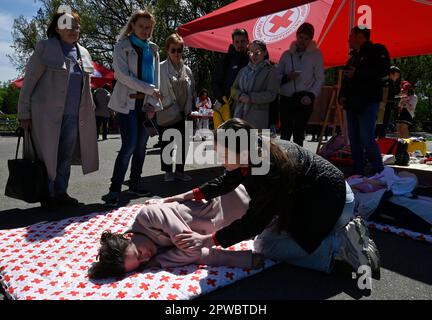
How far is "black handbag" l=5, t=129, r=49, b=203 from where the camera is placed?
3426mm

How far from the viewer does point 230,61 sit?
4.93 meters

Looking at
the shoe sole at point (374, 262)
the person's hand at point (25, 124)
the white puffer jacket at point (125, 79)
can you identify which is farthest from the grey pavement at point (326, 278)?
the white puffer jacket at point (125, 79)

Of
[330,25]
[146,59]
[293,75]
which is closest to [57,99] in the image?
[146,59]

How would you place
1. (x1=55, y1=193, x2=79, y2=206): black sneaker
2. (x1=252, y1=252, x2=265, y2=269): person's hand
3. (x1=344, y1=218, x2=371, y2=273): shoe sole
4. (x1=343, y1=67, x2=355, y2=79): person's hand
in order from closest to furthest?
(x1=344, y1=218, x2=371, y2=273): shoe sole < (x1=252, y1=252, x2=265, y2=269): person's hand < (x1=55, y1=193, x2=79, y2=206): black sneaker < (x1=343, y1=67, x2=355, y2=79): person's hand

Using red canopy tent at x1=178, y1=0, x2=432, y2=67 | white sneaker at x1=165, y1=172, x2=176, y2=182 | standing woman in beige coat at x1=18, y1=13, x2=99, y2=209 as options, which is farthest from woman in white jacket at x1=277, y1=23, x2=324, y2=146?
standing woman in beige coat at x1=18, y1=13, x2=99, y2=209

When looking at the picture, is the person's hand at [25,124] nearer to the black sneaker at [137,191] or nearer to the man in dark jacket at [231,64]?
the black sneaker at [137,191]

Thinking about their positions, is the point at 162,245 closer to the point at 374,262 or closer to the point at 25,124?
the point at 374,262

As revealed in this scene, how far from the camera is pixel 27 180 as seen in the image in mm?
3422

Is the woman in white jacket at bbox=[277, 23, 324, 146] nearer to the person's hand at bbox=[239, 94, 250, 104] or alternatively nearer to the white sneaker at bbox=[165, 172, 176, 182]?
the person's hand at bbox=[239, 94, 250, 104]

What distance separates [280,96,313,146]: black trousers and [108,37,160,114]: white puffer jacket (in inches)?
72.0

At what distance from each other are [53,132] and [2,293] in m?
1.75

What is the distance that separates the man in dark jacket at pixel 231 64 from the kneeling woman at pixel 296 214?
2.81 meters
